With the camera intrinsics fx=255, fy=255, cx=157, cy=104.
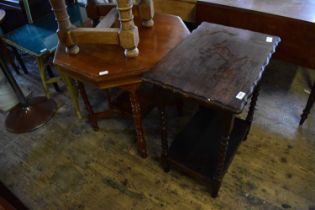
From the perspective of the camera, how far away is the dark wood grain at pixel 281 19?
140cm

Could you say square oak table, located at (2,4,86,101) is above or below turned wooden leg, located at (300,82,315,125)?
above

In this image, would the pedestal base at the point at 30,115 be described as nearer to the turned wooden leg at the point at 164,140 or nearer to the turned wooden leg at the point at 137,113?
the turned wooden leg at the point at 137,113

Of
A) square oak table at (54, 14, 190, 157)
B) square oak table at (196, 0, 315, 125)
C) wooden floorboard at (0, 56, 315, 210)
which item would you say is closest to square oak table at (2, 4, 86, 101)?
wooden floorboard at (0, 56, 315, 210)

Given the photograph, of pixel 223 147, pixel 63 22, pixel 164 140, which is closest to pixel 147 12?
pixel 63 22

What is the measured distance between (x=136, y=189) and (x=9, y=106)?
1.30m

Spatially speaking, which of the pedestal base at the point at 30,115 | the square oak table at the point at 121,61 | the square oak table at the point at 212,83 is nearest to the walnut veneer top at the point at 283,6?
the square oak table at the point at 212,83

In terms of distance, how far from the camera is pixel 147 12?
4.54 ft

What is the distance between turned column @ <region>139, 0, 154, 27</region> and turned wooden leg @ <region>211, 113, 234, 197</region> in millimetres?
740

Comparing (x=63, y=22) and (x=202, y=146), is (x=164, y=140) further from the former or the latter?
(x=63, y=22)

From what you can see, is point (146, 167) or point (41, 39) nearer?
point (146, 167)

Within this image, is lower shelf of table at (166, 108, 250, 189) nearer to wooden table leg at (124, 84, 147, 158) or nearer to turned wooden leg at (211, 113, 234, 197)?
turned wooden leg at (211, 113, 234, 197)

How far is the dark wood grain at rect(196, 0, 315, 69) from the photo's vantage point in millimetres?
1396

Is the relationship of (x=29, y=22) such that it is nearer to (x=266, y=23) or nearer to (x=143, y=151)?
(x=143, y=151)

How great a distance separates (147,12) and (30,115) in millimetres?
1195
